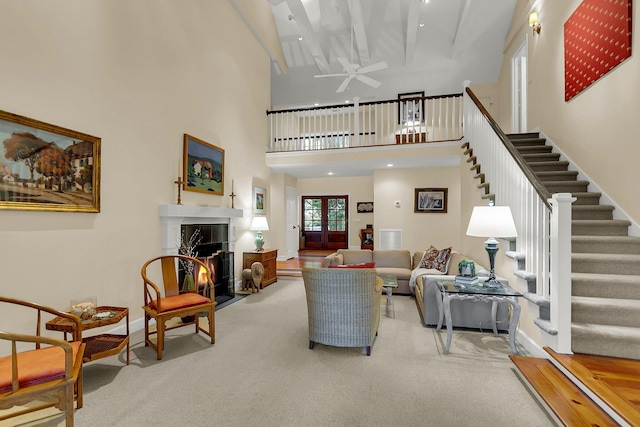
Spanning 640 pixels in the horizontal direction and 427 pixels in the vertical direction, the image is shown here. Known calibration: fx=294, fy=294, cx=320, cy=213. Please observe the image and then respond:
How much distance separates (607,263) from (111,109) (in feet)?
16.8

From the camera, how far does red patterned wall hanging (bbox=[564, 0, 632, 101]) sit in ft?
10.4

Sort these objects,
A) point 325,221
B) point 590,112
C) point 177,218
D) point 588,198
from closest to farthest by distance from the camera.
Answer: point 588,198 → point 590,112 → point 177,218 → point 325,221

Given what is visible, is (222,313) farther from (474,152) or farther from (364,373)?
(474,152)

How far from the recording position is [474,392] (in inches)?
85.4

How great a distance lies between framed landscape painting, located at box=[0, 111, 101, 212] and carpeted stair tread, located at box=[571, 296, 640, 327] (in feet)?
14.6

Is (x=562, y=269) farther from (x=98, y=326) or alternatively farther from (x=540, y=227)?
(x=98, y=326)

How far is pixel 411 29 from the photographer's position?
21.2 ft

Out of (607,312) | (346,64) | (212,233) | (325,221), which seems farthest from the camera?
Answer: (325,221)

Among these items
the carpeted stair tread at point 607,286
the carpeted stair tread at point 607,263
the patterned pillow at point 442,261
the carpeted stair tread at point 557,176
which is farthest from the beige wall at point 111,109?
the carpeted stair tread at point 557,176

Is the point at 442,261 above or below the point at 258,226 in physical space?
below

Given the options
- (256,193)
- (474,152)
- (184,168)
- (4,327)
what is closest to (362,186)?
(256,193)

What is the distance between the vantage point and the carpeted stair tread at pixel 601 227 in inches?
122

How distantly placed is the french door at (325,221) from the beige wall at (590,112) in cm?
630

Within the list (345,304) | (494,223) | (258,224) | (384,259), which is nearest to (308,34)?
(258,224)
